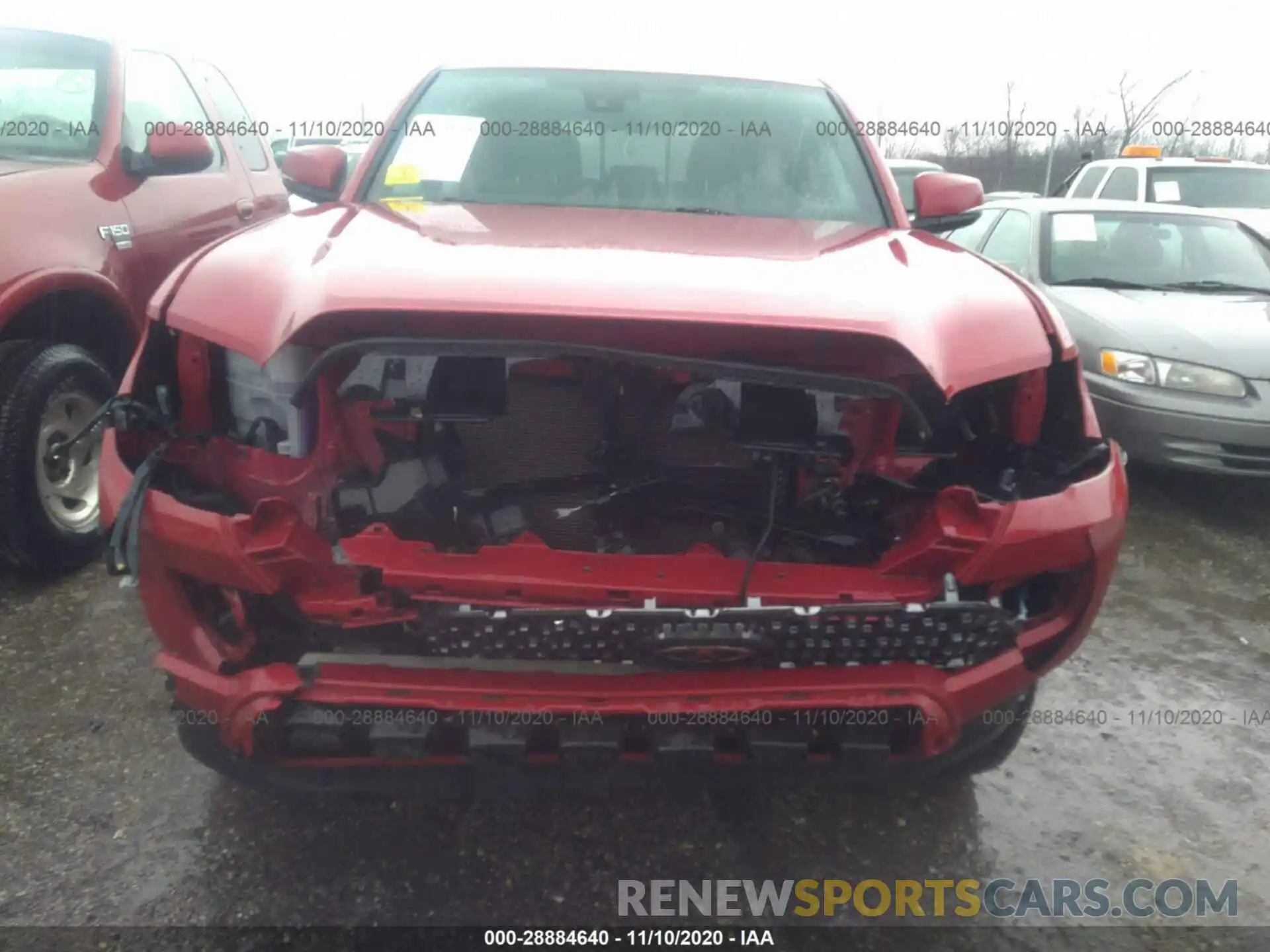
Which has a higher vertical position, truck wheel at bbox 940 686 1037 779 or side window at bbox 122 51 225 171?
side window at bbox 122 51 225 171

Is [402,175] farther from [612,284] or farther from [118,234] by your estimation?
[612,284]

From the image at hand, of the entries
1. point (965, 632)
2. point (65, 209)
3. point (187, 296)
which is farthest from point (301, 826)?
point (65, 209)

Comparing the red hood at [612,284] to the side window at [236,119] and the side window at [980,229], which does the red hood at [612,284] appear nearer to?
the side window at [236,119]

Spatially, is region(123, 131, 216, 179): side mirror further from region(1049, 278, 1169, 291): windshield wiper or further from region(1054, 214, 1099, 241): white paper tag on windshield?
region(1054, 214, 1099, 241): white paper tag on windshield

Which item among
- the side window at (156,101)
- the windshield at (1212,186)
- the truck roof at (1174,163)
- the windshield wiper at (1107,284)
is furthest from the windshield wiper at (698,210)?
the truck roof at (1174,163)

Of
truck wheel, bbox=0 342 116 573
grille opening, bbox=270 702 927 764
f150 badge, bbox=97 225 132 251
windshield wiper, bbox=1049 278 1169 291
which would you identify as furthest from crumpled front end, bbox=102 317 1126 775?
windshield wiper, bbox=1049 278 1169 291

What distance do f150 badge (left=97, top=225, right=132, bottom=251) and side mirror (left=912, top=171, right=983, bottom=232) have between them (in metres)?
2.88

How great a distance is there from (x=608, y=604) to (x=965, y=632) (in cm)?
65

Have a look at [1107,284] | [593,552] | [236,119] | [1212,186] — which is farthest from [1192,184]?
[593,552]

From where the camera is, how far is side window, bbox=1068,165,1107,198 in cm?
938

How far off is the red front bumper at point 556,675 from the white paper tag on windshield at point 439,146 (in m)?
1.48

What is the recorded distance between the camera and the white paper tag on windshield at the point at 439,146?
296 cm

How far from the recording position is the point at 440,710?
1671mm

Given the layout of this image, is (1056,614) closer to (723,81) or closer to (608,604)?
(608,604)
